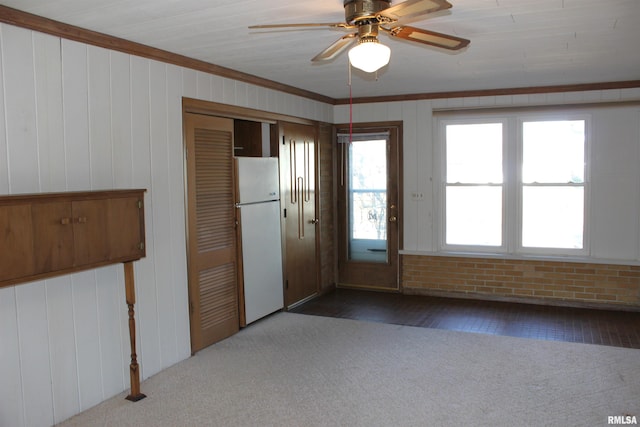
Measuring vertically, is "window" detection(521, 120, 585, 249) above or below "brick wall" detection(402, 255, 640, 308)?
above

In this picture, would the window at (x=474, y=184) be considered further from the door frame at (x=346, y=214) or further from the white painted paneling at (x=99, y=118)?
the white painted paneling at (x=99, y=118)

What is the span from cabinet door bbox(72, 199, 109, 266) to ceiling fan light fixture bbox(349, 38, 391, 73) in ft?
5.43

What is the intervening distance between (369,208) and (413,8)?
425 centimetres

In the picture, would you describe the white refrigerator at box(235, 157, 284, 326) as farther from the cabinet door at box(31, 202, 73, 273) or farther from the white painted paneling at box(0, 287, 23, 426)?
the white painted paneling at box(0, 287, 23, 426)

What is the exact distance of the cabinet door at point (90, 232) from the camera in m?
2.85

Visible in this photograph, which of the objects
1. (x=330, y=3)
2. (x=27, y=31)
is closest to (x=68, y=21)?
(x=27, y=31)

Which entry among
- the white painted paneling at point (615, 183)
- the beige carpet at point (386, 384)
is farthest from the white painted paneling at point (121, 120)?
the white painted paneling at point (615, 183)

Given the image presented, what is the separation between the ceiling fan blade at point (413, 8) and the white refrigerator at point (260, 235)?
8.41 feet

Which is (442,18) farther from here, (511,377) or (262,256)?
(262,256)

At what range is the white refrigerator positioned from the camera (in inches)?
189

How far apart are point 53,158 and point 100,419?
1583 millimetres

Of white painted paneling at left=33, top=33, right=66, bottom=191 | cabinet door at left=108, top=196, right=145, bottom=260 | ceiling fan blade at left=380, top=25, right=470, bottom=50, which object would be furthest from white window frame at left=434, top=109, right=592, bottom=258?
white painted paneling at left=33, top=33, right=66, bottom=191

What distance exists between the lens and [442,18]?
305cm

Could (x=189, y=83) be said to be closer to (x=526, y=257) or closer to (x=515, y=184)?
(x=515, y=184)
